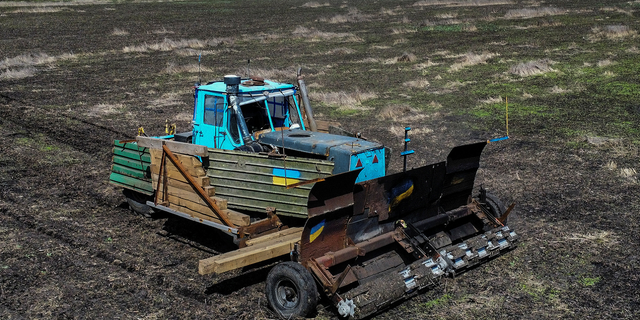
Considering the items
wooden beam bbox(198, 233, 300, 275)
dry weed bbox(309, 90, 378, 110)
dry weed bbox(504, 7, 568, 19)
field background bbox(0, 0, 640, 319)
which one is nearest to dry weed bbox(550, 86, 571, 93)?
field background bbox(0, 0, 640, 319)

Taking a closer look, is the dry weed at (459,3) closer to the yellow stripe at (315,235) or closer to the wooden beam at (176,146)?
the wooden beam at (176,146)

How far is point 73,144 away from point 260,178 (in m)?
9.55

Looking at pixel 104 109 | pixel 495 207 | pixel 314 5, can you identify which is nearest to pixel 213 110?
pixel 495 207

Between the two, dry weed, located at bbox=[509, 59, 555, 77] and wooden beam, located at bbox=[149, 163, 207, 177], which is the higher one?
dry weed, located at bbox=[509, 59, 555, 77]

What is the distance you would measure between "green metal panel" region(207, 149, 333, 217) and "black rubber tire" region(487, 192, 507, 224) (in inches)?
125

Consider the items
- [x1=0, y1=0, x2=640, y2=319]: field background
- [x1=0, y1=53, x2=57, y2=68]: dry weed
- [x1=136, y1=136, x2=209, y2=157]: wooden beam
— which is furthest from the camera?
[x1=0, y1=53, x2=57, y2=68]: dry weed

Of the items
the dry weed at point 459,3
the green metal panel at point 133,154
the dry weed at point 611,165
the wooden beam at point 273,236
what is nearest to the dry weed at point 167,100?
the green metal panel at point 133,154

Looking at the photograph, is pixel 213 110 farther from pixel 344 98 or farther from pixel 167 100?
pixel 167 100

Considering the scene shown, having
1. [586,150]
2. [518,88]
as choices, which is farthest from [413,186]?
[518,88]

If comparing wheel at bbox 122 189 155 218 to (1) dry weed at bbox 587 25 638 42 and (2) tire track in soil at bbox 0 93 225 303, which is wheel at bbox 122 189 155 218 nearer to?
(2) tire track in soil at bbox 0 93 225 303

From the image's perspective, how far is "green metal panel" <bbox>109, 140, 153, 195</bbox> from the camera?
11430mm

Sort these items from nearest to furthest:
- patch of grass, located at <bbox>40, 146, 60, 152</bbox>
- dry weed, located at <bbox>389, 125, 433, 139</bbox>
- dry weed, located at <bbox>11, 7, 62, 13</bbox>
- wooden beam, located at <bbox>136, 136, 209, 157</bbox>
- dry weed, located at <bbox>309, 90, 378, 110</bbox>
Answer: wooden beam, located at <bbox>136, 136, 209, 157</bbox>, patch of grass, located at <bbox>40, 146, 60, 152</bbox>, dry weed, located at <bbox>389, 125, 433, 139</bbox>, dry weed, located at <bbox>309, 90, 378, 110</bbox>, dry weed, located at <bbox>11, 7, 62, 13</bbox>

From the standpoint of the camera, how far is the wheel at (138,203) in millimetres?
11992

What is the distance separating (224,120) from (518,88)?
15482 mm
